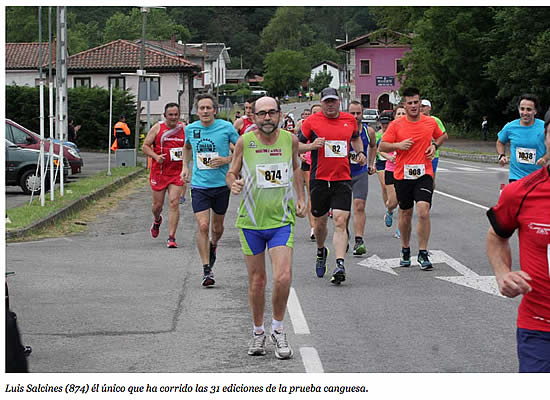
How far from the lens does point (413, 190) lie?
1127 cm

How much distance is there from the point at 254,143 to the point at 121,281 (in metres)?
3.87

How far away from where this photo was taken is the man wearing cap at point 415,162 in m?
11.1

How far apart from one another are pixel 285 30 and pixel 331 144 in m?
169

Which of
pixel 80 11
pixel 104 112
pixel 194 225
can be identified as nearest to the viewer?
pixel 194 225

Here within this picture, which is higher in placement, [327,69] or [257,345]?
[327,69]

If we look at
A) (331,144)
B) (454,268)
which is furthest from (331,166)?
(454,268)

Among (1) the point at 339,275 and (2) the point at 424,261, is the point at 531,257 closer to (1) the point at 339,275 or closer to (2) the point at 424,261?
(1) the point at 339,275

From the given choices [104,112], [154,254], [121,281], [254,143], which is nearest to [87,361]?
[254,143]

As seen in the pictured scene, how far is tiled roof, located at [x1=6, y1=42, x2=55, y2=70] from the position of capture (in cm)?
8062

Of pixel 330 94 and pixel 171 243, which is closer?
pixel 330 94

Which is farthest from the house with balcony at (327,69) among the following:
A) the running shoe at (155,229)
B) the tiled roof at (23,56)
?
the running shoe at (155,229)

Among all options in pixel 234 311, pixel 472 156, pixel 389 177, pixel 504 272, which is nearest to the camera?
pixel 504 272

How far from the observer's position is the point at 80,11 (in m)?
148
